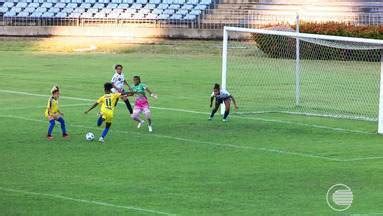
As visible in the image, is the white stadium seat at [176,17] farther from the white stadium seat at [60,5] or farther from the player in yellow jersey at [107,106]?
the player in yellow jersey at [107,106]

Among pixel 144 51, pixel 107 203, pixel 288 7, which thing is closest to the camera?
pixel 107 203

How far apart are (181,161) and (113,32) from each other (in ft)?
129

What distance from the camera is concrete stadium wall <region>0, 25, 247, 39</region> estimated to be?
198 feet

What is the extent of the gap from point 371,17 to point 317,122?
89.5 ft

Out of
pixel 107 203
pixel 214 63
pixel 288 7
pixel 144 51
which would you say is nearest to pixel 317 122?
pixel 107 203

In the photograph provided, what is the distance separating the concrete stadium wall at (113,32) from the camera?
198ft

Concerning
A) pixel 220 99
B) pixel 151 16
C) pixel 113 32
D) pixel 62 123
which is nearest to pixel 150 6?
pixel 151 16

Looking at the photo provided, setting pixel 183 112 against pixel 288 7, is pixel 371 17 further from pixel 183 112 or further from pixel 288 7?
pixel 183 112

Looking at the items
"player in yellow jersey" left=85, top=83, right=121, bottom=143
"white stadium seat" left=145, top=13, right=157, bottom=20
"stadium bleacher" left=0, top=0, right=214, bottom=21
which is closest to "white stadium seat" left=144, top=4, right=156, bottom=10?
"stadium bleacher" left=0, top=0, right=214, bottom=21

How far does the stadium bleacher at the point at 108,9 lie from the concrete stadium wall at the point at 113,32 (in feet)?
3.90

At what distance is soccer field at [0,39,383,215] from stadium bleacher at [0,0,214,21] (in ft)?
78.8

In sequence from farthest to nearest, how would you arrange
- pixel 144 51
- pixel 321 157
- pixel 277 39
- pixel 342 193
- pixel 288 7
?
pixel 288 7 → pixel 144 51 → pixel 277 39 → pixel 321 157 → pixel 342 193

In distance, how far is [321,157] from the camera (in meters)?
24.3

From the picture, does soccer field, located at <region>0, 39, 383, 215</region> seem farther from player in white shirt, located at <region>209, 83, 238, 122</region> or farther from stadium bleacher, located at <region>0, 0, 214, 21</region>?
stadium bleacher, located at <region>0, 0, 214, 21</region>
